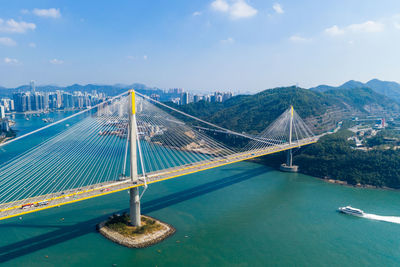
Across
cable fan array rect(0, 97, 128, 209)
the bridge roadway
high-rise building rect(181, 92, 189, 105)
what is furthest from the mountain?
the bridge roadway

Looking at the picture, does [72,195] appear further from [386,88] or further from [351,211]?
[386,88]

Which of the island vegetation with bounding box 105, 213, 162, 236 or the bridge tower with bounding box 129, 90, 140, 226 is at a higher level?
the bridge tower with bounding box 129, 90, 140, 226

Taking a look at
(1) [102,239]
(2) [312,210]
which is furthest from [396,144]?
(1) [102,239]

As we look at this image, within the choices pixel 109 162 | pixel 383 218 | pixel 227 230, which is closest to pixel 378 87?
pixel 383 218

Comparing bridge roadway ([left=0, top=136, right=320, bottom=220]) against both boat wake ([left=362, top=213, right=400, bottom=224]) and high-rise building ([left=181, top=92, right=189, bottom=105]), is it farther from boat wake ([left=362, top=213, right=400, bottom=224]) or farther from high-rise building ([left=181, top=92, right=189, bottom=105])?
high-rise building ([left=181, top=92, right=189, bottom=105])

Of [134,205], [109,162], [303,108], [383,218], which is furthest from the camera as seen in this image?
[303,108]

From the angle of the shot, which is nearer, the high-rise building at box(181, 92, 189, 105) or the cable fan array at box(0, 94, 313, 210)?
the cable fan array at box(0, 94, 313, 210)
